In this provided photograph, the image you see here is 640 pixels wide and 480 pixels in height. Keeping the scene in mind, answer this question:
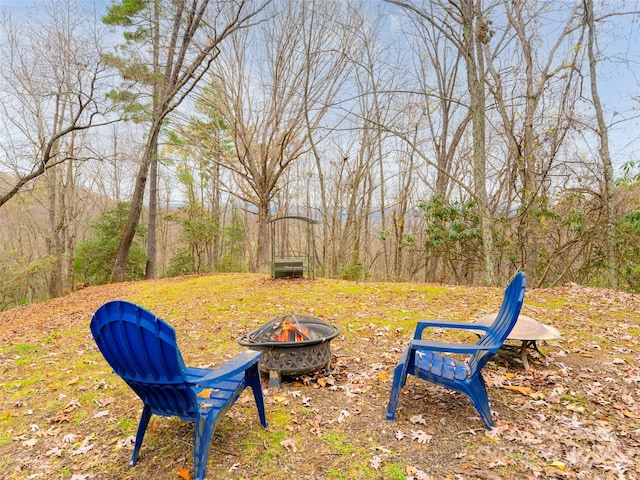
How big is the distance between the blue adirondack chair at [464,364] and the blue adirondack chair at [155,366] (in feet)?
3.99

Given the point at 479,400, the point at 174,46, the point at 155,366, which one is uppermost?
the point at 174,46

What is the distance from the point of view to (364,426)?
7.79 feet

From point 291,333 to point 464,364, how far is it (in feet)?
4.91

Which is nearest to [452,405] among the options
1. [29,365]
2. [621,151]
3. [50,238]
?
[29,365]

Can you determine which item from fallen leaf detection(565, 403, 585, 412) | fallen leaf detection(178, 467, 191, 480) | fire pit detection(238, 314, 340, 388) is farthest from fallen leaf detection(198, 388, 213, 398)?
fallen leaf detection(565, 403, 585, 412)

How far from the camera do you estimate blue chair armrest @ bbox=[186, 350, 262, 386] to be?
1812 mm

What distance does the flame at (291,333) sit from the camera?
10.2 feet

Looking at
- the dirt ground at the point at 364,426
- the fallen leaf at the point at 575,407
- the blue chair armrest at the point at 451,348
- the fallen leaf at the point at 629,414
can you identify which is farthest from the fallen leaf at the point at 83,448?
the fallen leaf at the point at 629,414

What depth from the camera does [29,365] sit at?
3.87 meters

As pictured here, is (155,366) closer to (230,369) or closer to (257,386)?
(230,369)

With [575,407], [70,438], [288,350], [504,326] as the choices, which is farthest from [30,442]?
[575,407]

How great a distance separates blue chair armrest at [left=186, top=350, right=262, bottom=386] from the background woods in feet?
17.6

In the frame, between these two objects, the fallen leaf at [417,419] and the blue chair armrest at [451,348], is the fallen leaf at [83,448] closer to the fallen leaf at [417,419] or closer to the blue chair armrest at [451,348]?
the fallen leaf at [417,419]

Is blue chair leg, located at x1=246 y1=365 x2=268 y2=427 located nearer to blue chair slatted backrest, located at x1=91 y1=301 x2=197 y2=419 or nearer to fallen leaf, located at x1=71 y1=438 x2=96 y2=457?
blue chair slatted backrest, located at x1=91 y1=301 x2=197 y2=419
